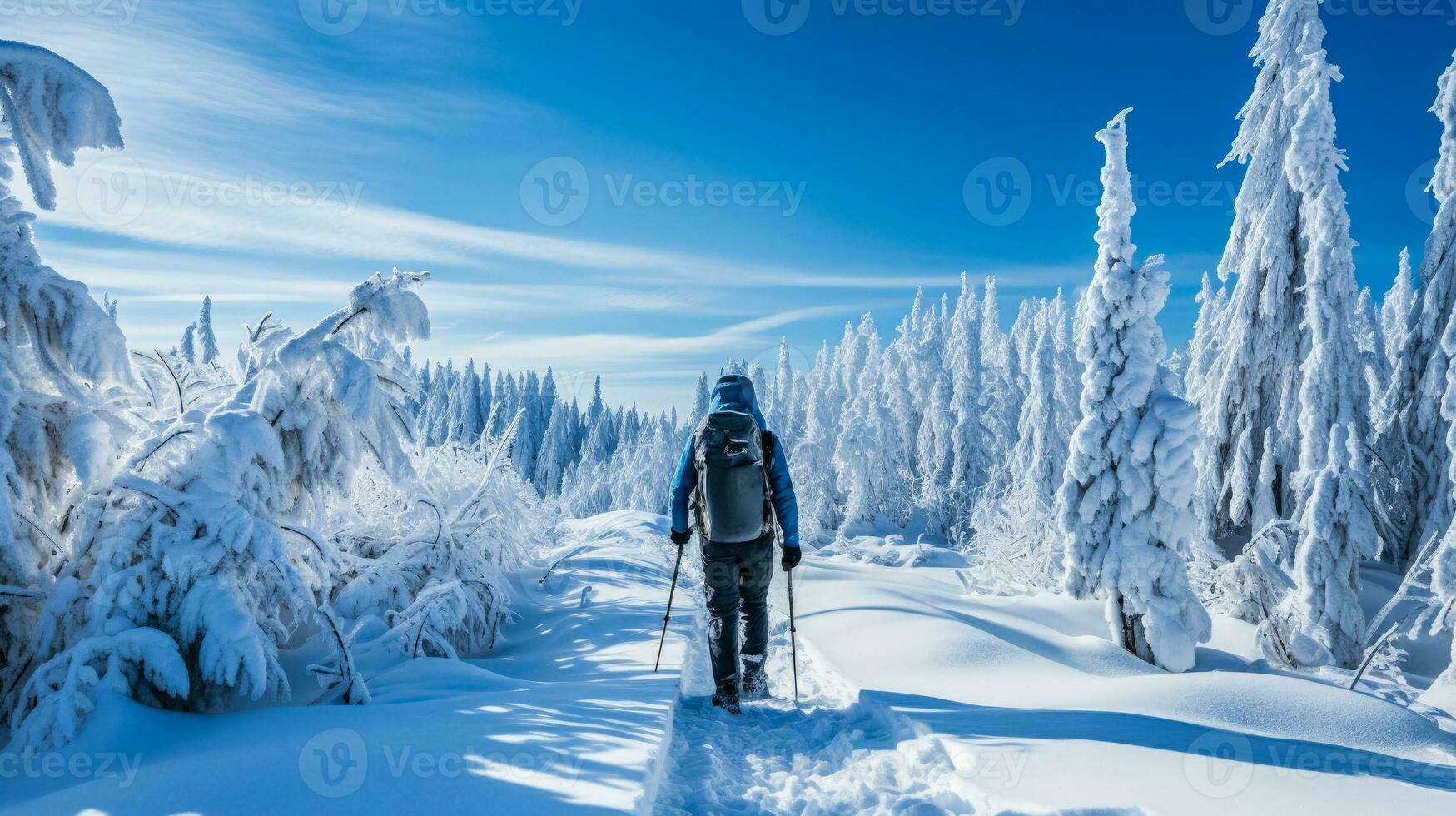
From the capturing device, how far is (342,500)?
6.80 metres

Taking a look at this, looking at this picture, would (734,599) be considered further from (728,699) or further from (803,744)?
(803,744)

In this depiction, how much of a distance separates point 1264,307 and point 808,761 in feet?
51.9

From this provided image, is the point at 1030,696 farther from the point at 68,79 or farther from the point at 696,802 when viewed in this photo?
the point at 68,79

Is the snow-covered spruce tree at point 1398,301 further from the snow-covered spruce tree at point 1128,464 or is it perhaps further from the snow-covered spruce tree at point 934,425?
the snow-covered spruce tree at point 1128,464

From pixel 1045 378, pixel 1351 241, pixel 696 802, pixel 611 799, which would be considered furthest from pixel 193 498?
pixel 1045 378

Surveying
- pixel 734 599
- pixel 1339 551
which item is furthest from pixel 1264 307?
pixel 734 599

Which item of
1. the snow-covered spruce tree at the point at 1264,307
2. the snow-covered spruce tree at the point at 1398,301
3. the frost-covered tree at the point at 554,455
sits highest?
the snow-covered spruce tree at the point at 1398,301

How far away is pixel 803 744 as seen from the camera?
13.5ft

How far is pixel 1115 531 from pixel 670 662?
222 inches

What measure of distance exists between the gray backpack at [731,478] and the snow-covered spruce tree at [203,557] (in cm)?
264

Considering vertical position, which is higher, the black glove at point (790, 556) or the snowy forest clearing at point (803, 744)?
the black glove at point (790, 556)

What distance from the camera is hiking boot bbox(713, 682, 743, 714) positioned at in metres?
4.70

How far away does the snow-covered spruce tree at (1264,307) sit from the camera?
1329cm

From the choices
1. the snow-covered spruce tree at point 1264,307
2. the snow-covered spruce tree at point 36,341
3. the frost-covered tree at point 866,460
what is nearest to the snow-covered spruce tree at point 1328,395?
the snow-covered spruce tree at point 1264,307
